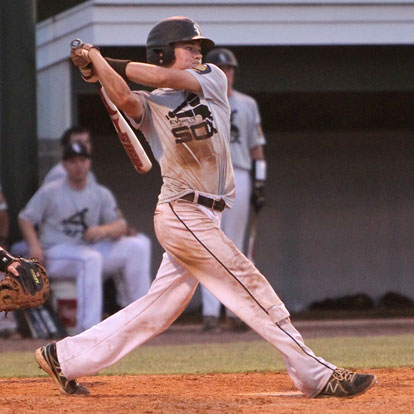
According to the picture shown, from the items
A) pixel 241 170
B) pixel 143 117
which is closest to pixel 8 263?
pixel 143 117

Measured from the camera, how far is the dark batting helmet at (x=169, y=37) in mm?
4418

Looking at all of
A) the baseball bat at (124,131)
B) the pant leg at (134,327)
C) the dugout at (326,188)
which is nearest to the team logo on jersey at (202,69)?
the baseball bat at (124,131)

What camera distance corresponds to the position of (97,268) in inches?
319

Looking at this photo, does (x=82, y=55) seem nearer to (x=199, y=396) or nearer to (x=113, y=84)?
(x=113, y=84)

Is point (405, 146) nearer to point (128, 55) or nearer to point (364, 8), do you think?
point (364, 8)

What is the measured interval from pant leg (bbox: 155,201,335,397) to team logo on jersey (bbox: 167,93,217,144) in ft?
0.91

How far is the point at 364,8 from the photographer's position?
8906 millimetres

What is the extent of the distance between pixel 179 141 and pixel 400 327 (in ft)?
15.9

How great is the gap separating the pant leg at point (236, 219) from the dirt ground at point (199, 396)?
2.65 m

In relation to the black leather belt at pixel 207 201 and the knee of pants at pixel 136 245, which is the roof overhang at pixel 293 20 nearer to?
the knee of pants at pixel 136 245

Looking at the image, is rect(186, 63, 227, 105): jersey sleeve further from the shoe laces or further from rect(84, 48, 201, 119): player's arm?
the shoe laces

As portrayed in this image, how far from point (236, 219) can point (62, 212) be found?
1.37 meters

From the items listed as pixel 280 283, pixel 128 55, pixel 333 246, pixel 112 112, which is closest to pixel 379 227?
pixel 333 246

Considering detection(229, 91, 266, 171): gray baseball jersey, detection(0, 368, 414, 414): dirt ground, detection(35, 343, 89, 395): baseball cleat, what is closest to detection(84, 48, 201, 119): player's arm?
detection(35, 343, 89, 395): baseball cleat
